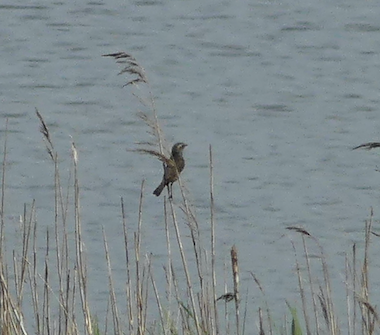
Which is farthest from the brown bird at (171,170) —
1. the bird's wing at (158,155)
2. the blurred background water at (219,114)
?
the blurred background water at (219,114)

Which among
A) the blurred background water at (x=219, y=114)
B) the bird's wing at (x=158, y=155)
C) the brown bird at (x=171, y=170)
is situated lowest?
the blurred background water at (x=219, y=114)

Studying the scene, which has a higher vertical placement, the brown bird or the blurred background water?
the brown bird

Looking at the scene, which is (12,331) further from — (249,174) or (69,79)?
(69,79)

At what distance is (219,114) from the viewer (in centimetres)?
1020

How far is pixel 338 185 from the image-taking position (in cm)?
871

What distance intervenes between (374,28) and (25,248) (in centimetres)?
879

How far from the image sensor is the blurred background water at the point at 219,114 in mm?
7844

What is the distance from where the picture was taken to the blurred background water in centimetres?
784

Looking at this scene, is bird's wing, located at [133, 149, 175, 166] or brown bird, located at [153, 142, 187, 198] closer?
bird's wing, located at [133, 149, 175, 166]

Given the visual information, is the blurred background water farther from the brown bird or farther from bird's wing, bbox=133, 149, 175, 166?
bird's wing, bbox=133, 149, 175, 166

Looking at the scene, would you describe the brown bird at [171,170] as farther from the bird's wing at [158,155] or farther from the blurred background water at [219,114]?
the blurred background water at [219,114]

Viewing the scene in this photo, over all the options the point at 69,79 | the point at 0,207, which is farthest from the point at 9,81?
the point at 0,207

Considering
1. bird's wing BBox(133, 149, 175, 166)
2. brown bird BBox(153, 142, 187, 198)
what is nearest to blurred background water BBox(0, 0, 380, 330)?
brown bird BBox(153, 142, 187, 198)

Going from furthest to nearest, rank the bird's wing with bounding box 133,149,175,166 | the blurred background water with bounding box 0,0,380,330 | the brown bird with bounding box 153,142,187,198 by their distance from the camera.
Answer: the blurred background water with bounding box 0,0,380,330, the brown bird with bounding box 153,142,187,198, the bird's wing with bounding box 133,149,175,166
